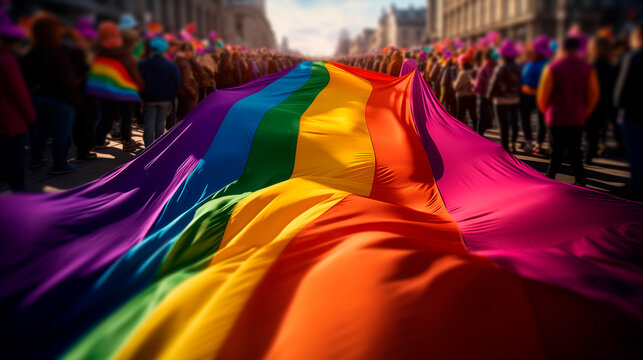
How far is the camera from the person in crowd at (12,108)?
Answer: 13.3ft

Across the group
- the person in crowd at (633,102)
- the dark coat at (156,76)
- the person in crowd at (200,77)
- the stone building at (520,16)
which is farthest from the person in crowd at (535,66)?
the person in crowd at (200,77)

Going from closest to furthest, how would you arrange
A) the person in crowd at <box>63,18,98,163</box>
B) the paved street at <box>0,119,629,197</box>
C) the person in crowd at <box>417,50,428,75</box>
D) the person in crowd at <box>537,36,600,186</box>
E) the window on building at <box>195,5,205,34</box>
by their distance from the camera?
the person in crowd at <box>537,36,600,186</box>, the paved street at <box>0,119,629,197</box>, the person in crowd at <box>63,18,98,163</box>, the person in crowd at <box>417,50,428,75</box>, the window on building at <box>195,5,205,34</box>

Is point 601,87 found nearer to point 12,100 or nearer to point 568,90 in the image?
point 568,90

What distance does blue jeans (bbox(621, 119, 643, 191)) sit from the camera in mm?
4538

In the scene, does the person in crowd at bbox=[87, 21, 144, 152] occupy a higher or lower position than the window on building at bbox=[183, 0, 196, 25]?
lower

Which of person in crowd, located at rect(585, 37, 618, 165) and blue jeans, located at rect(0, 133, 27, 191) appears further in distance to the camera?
person in crowd, located at rect(585, 37, 618, 165)

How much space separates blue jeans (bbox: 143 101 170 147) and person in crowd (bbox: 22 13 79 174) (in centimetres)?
140

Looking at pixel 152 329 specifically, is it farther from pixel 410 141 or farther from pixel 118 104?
pixel 118 104

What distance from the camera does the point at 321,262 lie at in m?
1.88

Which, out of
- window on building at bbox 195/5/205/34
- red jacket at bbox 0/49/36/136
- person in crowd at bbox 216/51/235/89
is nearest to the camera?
red jacket at bbox 0/49/36/136

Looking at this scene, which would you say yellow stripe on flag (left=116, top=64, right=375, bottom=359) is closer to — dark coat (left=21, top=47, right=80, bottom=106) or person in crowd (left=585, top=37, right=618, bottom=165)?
dark coat (left=21, top=47, right=80, bottom=106)

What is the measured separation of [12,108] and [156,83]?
2.89 m

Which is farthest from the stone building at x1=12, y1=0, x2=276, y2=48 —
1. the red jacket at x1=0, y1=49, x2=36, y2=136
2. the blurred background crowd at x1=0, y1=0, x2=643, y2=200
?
the red jacket at x1=0, y1=49, x2=36, y2=136

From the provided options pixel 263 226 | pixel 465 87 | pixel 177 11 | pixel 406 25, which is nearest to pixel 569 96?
pixel 465 87
